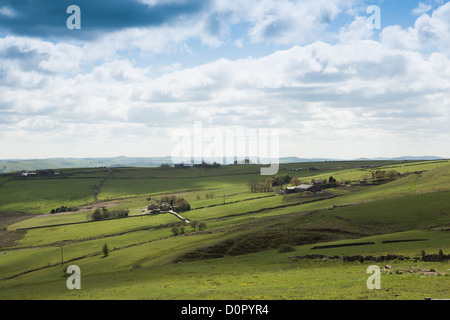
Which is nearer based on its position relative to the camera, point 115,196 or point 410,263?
point 410,263

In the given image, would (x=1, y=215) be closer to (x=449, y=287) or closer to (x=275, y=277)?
(x=275, y=277)

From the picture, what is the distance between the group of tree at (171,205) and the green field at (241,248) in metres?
5.93

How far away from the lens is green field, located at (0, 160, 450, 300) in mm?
35531

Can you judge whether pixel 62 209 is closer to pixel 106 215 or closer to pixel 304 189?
pixel 106 215

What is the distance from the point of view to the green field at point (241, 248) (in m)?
35.5

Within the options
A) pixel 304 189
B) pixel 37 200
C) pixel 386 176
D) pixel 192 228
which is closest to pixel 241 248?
pixel 192 228

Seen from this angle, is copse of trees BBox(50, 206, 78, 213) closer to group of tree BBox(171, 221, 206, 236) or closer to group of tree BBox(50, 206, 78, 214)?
group of tree BBox(50, 206, 78, 214)

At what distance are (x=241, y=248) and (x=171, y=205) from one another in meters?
90.0

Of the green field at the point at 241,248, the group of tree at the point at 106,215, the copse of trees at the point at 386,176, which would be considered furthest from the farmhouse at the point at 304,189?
the group of tree at the point at 106,215

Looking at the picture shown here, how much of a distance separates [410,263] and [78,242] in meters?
87.5

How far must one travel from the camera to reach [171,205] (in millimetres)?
156750

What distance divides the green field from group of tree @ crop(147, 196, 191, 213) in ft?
19.5
